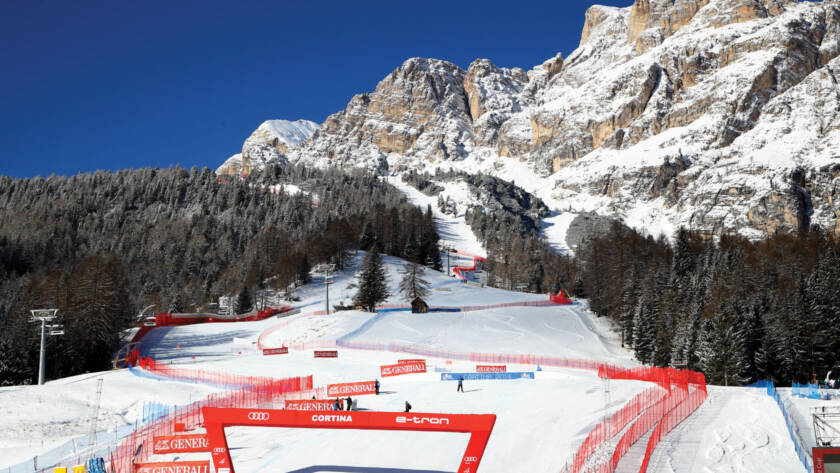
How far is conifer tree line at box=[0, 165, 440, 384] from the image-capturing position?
57.4 meters

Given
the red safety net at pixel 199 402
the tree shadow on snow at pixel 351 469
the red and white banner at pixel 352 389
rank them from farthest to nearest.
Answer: the red and white banner at pixel 352 389 < the red safety net at pixel 199 402 < the tree shadow on snow at pixel 351 469

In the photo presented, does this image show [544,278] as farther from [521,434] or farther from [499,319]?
[521,434]

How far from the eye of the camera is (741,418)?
29.8 m

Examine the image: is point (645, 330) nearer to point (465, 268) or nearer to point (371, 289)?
point (371, 289)

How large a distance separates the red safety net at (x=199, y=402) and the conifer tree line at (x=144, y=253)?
33.1ft

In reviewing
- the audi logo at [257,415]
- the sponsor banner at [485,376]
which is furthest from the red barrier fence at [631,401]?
the audi logo at [257,415]

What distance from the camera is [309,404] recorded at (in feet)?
103

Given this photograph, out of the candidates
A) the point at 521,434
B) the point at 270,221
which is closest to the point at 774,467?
the point at 521,434

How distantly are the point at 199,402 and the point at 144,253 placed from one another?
443 feet

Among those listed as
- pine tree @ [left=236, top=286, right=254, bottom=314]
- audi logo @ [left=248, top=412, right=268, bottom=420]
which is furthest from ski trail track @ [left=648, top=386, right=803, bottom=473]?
pine tree @ [left=236, top=286, right=254, bottom=314]

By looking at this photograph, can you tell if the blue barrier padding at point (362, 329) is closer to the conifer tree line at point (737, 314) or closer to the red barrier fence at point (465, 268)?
the conifer tree line at point (737, 314)

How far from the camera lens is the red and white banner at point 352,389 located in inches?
1492

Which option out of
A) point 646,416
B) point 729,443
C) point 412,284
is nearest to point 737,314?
point 646,416

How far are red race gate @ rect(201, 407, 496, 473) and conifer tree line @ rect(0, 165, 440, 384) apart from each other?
39.2 m
